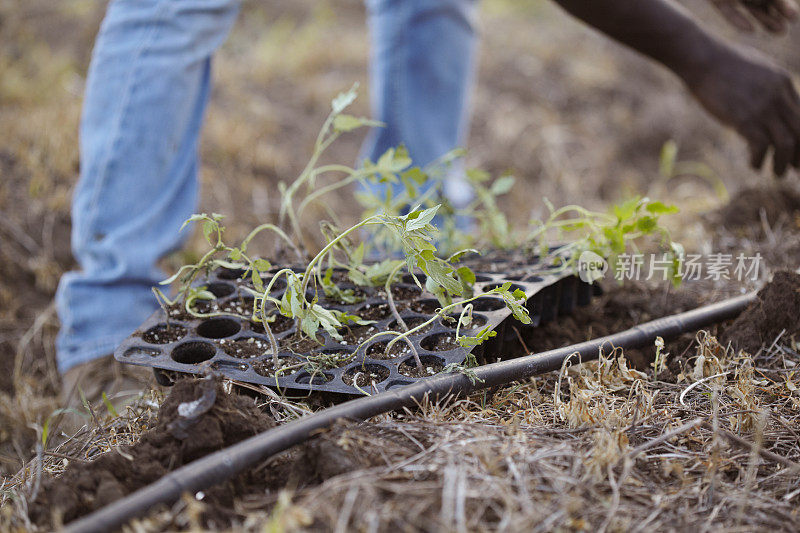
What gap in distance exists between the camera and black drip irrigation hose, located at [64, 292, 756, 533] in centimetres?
77

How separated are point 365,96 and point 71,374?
107 inches

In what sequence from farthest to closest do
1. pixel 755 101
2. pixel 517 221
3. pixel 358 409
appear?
pixel 517 221, pixel 755 101, pixel 358 409

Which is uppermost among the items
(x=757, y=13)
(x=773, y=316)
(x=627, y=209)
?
(x=757, y=13)

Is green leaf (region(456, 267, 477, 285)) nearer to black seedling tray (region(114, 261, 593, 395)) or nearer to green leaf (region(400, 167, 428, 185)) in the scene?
black seedling tray (region(114, 261, 593, 395))

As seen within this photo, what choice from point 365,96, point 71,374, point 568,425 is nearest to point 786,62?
point 365,96

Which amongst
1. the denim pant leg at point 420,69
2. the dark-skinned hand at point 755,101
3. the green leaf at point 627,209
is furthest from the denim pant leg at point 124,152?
the dark-skinned hand at point 755,101

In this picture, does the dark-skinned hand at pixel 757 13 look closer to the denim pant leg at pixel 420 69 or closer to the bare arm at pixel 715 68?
the bare arm at pixel 715 68

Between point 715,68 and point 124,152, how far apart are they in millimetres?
1621

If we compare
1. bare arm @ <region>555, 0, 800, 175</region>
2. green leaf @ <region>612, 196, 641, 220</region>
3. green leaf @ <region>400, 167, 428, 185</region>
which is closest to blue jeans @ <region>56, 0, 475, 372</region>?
green leaf @ <region>400, 167, 428, 185</region>

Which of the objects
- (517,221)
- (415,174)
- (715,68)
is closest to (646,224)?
(415,174)

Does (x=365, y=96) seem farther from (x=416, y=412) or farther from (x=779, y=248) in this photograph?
(x=416, y=412)

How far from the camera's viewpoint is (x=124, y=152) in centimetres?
164

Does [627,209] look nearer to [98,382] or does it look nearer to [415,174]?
[415,174]

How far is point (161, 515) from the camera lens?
2.55ft
